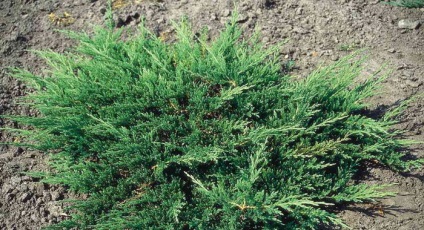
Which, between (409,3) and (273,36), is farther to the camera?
(409,3)

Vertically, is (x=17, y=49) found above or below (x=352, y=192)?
above

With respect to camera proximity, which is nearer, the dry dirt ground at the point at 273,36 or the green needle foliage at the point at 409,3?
the dry dirt ground at the point at 273,36

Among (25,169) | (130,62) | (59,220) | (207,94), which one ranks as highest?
(130,62)

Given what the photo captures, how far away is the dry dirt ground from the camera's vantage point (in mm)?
3568

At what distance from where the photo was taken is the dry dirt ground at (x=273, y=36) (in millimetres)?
3568

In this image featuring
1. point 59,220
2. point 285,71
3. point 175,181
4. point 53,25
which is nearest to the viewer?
point 175,181

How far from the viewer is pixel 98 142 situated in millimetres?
3258

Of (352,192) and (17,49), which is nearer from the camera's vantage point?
(352,192)

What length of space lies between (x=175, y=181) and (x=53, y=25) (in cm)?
256

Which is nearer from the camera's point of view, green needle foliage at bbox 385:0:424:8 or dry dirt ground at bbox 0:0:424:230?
dry dirt ground at bbox 0:0:424:230

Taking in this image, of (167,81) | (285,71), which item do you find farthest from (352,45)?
(167,81)

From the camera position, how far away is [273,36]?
450 centimetres

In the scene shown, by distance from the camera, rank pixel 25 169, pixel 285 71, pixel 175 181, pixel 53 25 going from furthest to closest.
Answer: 1. pixel 53 25
2. pixel 285 71
3. pixel 25 169
4. pixel 175 181

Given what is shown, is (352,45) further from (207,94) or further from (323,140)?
(207,94)
